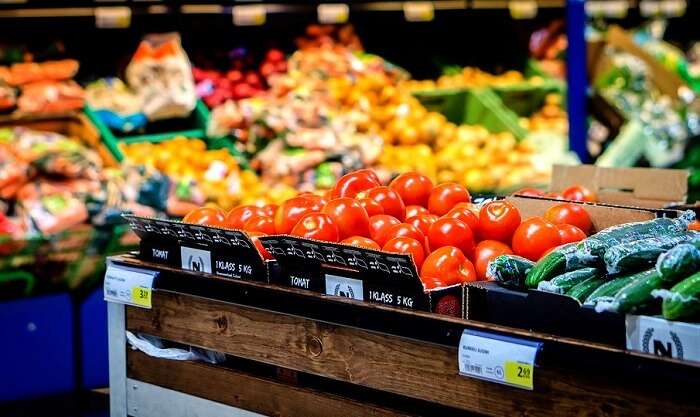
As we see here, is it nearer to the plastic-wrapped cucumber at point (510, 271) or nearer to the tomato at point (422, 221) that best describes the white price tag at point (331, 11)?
the tomato at point (422, 221)

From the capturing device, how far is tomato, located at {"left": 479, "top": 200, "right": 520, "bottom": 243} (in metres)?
2.21

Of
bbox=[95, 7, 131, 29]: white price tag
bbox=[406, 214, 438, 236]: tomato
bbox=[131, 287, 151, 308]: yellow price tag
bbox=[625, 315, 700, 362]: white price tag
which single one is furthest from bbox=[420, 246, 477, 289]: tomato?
bbox=[95, 7, 131, 29]: white price tag

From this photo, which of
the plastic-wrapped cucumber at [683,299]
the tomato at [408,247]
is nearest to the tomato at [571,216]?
the tomato at [408,247]

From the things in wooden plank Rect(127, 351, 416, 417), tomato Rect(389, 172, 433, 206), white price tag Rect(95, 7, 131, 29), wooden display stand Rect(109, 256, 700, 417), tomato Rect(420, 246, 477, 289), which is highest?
white price tag Rect(95, 7, 131, 29)

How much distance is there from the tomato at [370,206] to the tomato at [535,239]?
1.32ft

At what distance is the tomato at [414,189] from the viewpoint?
2613 millimetres

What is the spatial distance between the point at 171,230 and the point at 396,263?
75 cm

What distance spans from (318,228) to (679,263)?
0.87m

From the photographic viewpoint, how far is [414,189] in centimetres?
261

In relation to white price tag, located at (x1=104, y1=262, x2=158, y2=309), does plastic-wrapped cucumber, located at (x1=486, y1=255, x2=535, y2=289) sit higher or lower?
higher

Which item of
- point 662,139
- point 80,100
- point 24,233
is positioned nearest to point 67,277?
point 24,233

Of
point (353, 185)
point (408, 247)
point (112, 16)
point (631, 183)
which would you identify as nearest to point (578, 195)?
point (631, 183)

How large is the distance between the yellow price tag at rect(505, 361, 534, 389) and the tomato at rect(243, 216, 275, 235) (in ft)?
3.06

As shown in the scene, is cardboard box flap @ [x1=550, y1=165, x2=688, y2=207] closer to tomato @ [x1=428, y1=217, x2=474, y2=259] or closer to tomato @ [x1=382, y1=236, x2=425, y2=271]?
tomato @ [x1=428, y1=217, x2=474, y2=259]
